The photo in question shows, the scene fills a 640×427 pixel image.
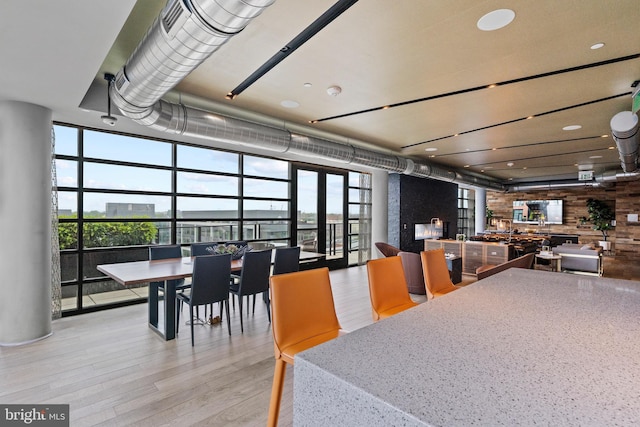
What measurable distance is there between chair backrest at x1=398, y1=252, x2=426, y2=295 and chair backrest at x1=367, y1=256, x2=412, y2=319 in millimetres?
2730

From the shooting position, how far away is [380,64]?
3043 millimetres

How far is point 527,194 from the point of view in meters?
12.8

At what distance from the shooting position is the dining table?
3258 mm

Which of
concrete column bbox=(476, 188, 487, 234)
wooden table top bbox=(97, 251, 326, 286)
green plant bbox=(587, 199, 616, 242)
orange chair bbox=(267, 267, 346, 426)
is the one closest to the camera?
orange chair bbox=(267, 267, 346, 426)

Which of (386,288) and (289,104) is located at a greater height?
(289,104)

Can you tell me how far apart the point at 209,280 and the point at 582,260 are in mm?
7761

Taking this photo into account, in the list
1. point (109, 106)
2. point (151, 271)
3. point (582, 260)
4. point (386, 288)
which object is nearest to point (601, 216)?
point (582, 260)

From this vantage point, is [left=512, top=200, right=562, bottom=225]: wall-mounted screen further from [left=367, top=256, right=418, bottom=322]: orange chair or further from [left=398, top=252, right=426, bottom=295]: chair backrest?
[left=367, top=256, right=418, bottom=322]: orange chair

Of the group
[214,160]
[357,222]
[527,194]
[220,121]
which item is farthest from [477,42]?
[527,194]

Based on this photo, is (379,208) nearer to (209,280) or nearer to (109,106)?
(209,280)

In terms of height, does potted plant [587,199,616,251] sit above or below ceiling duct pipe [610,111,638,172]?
below

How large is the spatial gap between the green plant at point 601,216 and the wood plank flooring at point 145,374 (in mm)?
11426

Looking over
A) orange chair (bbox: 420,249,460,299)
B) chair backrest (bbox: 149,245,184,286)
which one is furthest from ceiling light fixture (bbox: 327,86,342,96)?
chair backrest (bbox: 149,245,184,286)

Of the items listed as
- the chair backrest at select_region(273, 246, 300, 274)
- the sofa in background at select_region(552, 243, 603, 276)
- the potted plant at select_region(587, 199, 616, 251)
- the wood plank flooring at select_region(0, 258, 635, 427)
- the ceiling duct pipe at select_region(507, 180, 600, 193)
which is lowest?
the wood plank flooring at select_region(0, 258, 635, 427)
